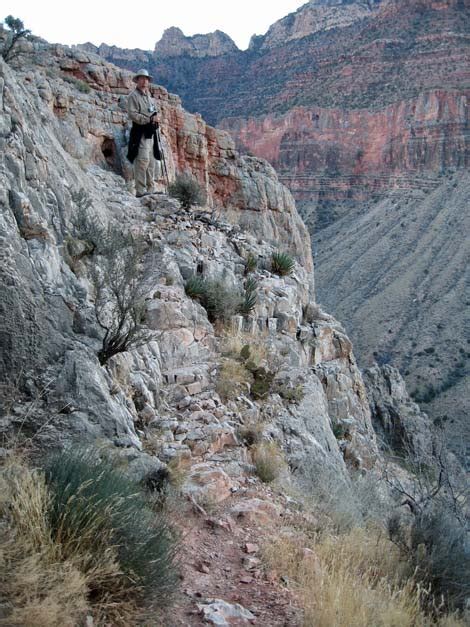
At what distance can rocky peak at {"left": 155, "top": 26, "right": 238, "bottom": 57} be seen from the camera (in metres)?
134

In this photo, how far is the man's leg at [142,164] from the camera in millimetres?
11648

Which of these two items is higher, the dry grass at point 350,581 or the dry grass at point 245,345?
the dry grass at point 245,345

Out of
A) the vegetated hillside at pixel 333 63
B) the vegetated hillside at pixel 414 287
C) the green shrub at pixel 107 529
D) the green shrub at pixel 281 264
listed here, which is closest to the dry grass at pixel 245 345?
the green shrub at pixel 281 264

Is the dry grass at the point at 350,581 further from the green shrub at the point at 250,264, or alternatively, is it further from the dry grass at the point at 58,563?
the green shrub at the point at 250,264

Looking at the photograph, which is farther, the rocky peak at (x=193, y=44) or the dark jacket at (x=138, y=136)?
the rocky peak at (x=193, y=44)

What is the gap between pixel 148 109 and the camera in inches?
464

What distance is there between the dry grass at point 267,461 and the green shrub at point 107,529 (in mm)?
2144

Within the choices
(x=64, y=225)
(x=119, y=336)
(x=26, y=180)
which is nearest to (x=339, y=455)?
(x=119, y=336)

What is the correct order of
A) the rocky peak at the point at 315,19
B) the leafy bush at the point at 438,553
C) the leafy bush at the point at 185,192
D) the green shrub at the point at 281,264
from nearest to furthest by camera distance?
the leafy bush at the point at 438,553 → the green shrub at the point at 281,264 → the leafy bush at the point at 185,192 → the rocky peak at the point at 315,19

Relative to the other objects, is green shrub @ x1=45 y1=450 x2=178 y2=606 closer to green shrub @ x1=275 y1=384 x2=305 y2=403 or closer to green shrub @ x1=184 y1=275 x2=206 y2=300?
green shrub @ x1=275 y1=384 x2=305 y2=403

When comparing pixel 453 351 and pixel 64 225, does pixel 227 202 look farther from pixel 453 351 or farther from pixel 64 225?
pixel 453 351

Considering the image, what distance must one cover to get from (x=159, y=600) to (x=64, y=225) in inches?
197

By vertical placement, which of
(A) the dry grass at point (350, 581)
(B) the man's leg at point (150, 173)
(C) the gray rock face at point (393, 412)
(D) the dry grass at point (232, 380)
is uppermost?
(B) the man's leg at point (150, 173)

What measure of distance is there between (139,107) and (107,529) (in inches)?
418
